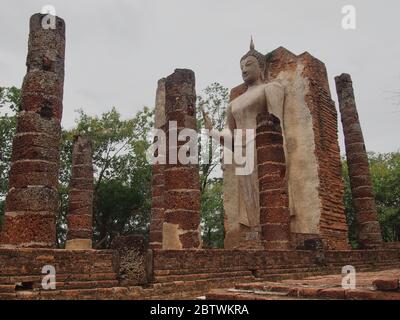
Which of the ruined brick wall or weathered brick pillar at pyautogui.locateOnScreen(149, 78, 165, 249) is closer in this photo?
the ruined brick wall

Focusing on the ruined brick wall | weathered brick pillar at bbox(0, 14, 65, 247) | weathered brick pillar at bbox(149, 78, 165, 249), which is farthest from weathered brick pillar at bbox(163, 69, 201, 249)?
weathered brick pillar at bbox(149, 78, 165, 249)

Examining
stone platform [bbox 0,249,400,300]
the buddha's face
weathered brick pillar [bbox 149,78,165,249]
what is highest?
the buddha's face

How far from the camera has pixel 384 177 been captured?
832 inches

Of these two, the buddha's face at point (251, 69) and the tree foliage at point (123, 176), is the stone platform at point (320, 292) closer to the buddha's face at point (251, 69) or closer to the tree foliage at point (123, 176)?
the buddha's face at point (251, 69)

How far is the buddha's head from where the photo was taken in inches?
464

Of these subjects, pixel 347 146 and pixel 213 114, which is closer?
pixel 347 146

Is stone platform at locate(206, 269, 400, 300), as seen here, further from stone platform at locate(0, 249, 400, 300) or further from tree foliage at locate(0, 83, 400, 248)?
tree foliage at locate(0, 83, 400, 248)

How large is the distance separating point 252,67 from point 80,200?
21.8 ft

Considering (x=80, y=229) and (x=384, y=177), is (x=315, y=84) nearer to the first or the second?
(x=80, y=229)

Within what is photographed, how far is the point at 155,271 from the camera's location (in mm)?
6426

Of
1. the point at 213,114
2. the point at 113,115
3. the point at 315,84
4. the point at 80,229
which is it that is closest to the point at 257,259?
the point at 315,84

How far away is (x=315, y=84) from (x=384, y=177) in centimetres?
1151

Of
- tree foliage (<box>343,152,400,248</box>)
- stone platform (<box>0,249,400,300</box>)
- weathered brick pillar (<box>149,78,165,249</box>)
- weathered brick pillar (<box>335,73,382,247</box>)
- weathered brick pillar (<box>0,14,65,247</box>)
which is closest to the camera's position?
stone platform (<box>0,249,400,300</box>)

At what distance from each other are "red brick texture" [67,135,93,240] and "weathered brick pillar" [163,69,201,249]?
4.89 metres
